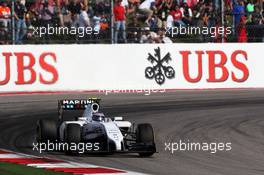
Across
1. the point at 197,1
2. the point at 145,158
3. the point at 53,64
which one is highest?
the point at 197,1

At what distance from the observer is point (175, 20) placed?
93.7ft

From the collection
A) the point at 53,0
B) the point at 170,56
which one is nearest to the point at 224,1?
the point at 170,56

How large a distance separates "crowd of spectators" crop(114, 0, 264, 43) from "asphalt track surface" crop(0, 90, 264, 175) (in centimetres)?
194

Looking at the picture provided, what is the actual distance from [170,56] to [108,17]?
2378 millimetres

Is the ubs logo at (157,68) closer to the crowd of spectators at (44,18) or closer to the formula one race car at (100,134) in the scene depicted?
the crowd of spectators at (44,18)

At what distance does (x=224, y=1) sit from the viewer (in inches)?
1145

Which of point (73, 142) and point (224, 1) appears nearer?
point (73, 142)

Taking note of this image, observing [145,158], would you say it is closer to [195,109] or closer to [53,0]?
[195,109]
